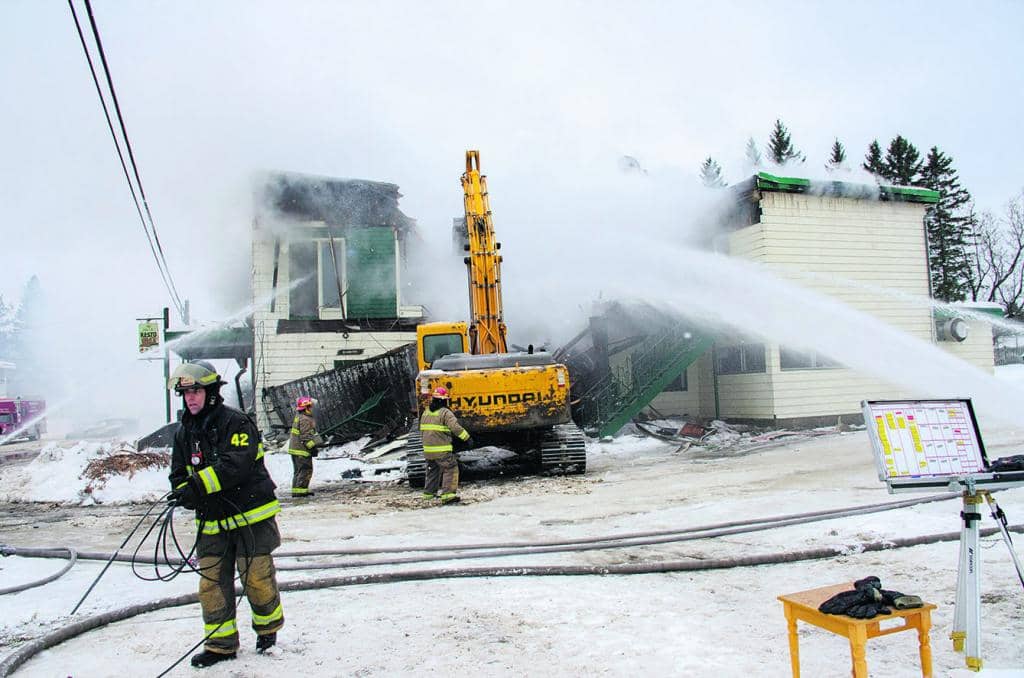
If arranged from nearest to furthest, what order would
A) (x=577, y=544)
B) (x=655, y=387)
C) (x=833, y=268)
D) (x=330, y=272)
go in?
(x=577, y=544), (x=655, y=387), (x=833, y=268), (x=330, y=272)

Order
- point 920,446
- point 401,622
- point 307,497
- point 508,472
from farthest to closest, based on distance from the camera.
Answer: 1. point 508,472
2. point 307,497
3. point 401,622
4. point 920,446

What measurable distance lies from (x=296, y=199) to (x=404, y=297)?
3558 mm

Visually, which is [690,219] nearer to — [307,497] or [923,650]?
[307,497]

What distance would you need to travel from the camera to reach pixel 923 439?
3.61 metres

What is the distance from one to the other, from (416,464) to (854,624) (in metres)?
9.09

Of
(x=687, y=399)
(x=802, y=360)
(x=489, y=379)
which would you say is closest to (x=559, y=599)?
(x=489, y=379)

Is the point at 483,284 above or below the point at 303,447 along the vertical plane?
above

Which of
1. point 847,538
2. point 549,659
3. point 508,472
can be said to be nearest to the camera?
point 549,659

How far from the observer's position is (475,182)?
13438 millimetres

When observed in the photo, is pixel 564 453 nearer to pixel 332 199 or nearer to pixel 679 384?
pixel 679 384

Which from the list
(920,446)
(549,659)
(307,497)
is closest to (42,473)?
(307,497)

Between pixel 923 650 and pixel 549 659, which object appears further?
pixel 549 659

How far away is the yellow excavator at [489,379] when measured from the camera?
1127 centimetres

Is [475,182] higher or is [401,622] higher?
[475,182]
